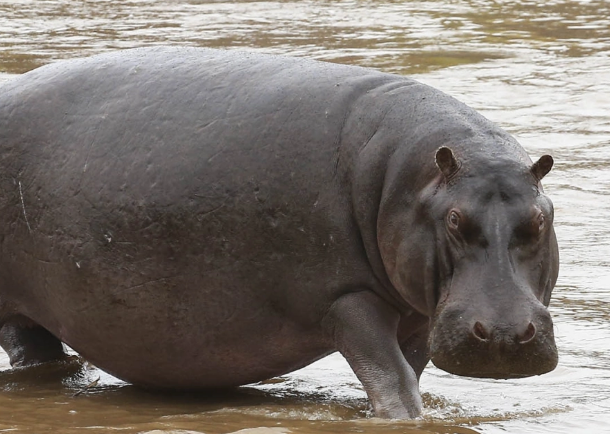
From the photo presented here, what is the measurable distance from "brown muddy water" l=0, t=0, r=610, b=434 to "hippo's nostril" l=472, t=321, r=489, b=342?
49 centimetres

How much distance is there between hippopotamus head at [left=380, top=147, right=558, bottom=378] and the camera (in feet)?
16.1

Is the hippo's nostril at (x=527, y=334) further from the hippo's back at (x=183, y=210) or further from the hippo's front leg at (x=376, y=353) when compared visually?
the hippo's back at (x=183, y=210)

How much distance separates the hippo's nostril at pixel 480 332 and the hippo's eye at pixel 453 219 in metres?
0.37

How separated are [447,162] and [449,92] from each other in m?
9.18

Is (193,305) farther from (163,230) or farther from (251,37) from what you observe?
(251,37)

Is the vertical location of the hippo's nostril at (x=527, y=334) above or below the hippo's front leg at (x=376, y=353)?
above

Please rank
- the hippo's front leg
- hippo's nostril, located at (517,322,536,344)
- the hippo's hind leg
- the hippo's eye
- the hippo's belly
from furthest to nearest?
the hippo's hind leg → the hippo's belly → the hippo's front leg → the hippo's eye → hippo's nostril, located at (517,322,536,344)

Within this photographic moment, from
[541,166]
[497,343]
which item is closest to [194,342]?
[497,343]

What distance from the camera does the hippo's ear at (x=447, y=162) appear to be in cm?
511

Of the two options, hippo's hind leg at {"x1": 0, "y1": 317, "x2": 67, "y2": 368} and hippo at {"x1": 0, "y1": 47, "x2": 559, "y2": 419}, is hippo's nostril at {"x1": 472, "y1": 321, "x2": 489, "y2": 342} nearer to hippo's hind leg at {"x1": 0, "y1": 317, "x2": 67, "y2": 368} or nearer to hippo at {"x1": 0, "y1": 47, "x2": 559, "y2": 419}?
hippo at {"x1": 0, "y1": 47, "x2": 559, "y2": 419}

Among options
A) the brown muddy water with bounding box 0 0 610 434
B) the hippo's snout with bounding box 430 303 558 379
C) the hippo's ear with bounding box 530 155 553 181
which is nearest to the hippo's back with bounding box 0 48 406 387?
the brown muddy water with bounding box 0 0 610 434

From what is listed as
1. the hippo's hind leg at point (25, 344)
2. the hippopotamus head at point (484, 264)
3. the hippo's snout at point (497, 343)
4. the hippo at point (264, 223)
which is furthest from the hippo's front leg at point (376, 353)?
the hippo's hind leg at point (25, 344)

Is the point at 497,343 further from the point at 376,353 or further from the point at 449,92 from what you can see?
the point at 449,92

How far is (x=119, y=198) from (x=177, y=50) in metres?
0.84
